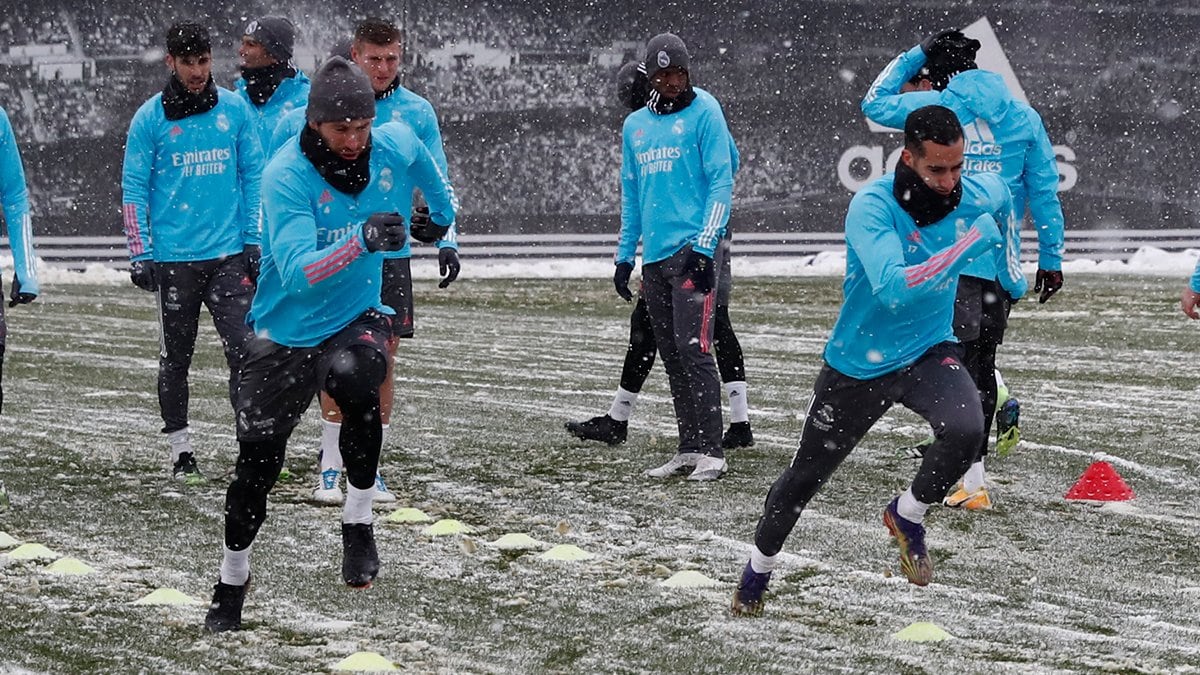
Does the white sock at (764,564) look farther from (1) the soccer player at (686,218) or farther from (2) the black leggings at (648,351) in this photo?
(2) the black leggings at (648,351)

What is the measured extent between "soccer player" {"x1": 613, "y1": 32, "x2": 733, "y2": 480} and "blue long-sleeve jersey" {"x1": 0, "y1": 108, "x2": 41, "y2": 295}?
2867 millimetres

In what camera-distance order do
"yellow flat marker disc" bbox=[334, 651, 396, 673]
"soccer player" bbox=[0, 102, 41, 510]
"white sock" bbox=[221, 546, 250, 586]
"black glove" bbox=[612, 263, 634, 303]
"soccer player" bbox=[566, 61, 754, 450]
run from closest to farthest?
"yellow flat marker disc" bbox=[334, 651, 396, 673], "white sock" bbox=[221, 546, 250, 586], "soccer player" bbox=[0, 102, 41, 510], "black glove" bbox=[612, 263, 634, 303], "soccer player" bbox=[566, 61, 754, 450]

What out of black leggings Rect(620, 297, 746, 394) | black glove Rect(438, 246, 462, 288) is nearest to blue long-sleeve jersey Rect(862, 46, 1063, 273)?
black leggings Rect(620, 297, 746, 394)

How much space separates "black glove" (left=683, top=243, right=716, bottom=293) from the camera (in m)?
8.40

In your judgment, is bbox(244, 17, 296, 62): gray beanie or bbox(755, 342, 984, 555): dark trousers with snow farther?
bbox(244, 17, 296, 62): gray beanie

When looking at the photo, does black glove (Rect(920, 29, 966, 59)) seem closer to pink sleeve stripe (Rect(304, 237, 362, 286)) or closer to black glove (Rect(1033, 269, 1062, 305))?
black glove (Rect(1033, 269, 1062, 305))

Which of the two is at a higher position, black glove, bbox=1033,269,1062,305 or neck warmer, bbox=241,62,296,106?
neck warmer, bbox=241,62,296,106

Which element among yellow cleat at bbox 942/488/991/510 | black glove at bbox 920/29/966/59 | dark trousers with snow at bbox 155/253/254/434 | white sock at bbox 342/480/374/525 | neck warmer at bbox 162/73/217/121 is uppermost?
black glove at bbox 920/29/966/59

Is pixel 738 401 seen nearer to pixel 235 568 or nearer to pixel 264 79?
pixel 264 79

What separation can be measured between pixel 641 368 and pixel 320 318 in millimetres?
3703

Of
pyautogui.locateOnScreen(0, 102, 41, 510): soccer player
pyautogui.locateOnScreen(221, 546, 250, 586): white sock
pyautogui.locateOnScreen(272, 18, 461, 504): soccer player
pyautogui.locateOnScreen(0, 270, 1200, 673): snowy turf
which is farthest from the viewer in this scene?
pyautogui.locateOnScreen(272, 18, 461, 504): soccer player

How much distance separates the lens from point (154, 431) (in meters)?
9.84

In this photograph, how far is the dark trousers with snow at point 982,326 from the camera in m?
7.56

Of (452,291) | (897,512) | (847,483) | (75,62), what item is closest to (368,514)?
(897,512)
